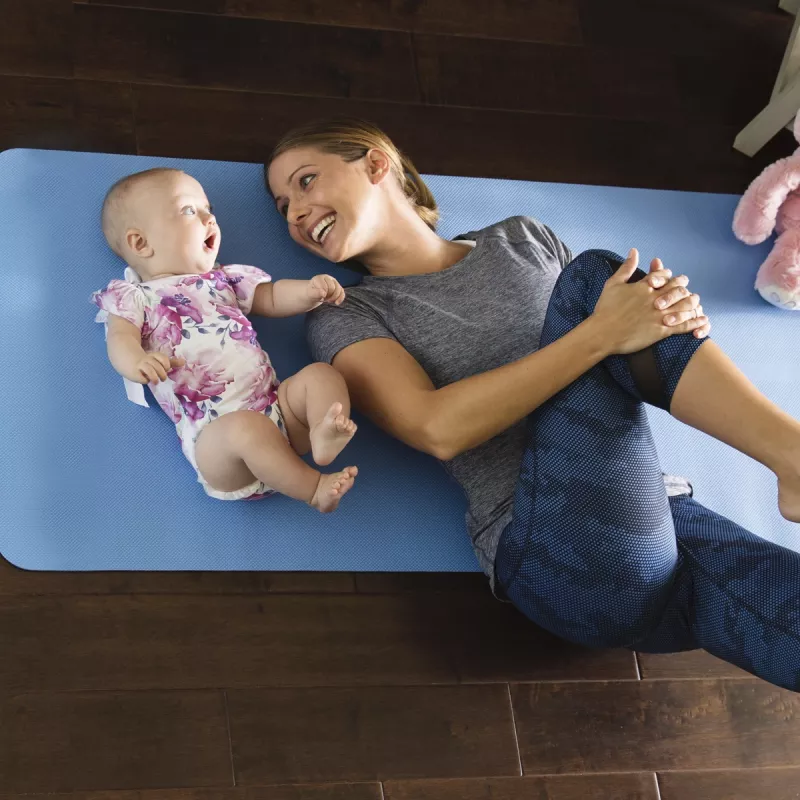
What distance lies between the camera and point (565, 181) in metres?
2.06

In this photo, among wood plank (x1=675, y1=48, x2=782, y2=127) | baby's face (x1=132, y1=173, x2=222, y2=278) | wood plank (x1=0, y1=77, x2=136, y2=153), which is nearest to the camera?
baby's face (x1=132, y1=173, x2=222, y2=278)

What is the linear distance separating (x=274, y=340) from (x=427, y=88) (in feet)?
2.39

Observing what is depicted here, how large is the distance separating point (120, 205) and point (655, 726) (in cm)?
124

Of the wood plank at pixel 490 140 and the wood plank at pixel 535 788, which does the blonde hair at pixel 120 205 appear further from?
the wood plank at pixel 535 788

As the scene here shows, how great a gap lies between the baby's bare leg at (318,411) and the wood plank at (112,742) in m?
0.42

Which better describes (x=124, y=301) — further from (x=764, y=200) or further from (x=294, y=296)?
(x=764, y=200)

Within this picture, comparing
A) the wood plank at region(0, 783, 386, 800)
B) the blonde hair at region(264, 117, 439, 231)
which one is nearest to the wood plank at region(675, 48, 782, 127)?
the blonde hair at region(264, 117, 439, 231)

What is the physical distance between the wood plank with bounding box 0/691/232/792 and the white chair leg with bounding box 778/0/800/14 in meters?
2.09

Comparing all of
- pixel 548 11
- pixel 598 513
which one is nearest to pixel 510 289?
pixel 598 513

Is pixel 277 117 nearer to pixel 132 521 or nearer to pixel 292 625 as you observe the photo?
pixel 132 521

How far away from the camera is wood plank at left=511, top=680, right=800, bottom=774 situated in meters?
1.57

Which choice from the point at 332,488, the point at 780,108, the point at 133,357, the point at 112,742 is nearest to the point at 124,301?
the point at 133,357

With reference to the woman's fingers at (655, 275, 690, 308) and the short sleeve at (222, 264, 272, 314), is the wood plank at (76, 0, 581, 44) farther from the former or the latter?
the woman's fingers at (655, 275, 690, 308)

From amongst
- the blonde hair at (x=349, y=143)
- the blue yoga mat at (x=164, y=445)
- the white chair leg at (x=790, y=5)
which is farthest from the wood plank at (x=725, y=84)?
the blonde hair at (x=349, y=143)
